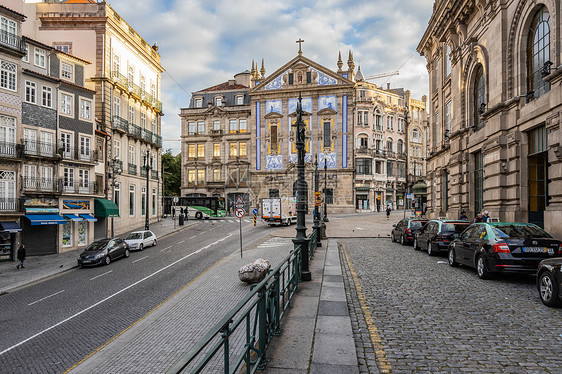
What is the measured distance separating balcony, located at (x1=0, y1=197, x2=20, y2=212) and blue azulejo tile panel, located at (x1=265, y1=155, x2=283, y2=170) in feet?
130

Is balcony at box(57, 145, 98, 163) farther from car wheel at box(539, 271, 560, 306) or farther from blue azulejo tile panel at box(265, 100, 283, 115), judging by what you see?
blue azulejo tile panel at box(265, 100, 283, 115)

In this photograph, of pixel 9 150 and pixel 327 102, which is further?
pixel 327 102

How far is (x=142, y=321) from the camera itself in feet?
34.9

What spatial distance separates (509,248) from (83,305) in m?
12.8

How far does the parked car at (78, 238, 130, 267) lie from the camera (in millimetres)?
21781

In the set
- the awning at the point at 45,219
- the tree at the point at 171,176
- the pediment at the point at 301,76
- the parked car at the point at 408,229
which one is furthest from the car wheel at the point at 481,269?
the tree at the point at 171,176

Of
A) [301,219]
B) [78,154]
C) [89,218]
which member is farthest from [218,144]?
[301,219]

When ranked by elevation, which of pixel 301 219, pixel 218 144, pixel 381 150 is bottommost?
pixel 301 219

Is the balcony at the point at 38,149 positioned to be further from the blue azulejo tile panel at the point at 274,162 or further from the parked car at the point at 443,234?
the blue azulejo tile panel at the point at 274,162

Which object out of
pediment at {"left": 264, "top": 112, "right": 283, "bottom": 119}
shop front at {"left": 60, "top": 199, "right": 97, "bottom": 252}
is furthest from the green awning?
pediment at {"left": 264, "top": 112, "right": 283, "bottom": 119}

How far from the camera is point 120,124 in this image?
35844mm

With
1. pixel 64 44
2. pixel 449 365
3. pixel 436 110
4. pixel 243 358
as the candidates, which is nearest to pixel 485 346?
pixel 449 365

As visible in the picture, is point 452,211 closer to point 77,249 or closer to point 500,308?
point 500,308

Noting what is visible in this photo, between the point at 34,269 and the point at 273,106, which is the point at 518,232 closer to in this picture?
the point at 34,269
